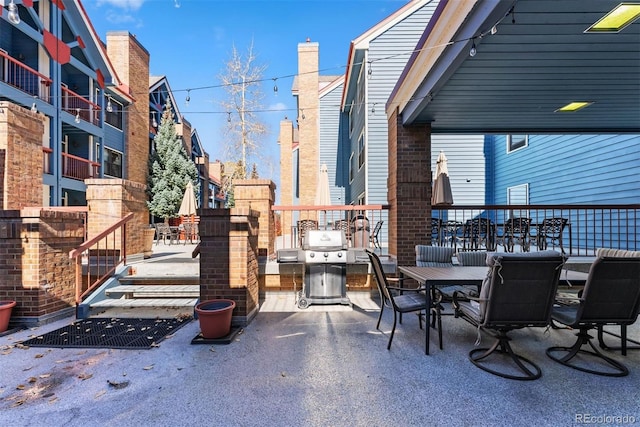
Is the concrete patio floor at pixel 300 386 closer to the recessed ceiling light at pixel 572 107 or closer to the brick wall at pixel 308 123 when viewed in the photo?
the recessed ceiling light at pixel 572 107

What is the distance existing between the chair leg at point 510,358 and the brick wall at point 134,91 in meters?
16.4

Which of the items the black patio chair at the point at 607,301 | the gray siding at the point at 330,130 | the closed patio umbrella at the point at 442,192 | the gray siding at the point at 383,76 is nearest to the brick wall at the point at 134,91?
the gray siding at the point at 330,130

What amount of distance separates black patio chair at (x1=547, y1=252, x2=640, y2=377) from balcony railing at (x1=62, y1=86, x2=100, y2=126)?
47.1 ft

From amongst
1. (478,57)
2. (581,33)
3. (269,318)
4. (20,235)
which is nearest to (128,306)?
(20,235)

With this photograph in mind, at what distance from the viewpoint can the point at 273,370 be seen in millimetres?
2797

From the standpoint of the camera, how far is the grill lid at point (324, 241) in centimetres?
469

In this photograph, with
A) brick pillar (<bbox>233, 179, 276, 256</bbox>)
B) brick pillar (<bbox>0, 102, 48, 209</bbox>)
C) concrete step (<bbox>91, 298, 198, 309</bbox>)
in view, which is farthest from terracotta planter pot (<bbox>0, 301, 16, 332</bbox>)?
brick pillar (<bbox>233, 179, 276, 256</bbox>)

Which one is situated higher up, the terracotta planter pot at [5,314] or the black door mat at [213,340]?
the terracotta planter pot at [5,314]

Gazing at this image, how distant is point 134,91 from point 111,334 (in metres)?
15.6

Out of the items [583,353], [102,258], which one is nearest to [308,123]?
[102,258]

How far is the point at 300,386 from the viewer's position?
2521 millimetres

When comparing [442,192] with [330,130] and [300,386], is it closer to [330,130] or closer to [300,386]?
[300,386]

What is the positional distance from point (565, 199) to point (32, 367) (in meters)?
10.1

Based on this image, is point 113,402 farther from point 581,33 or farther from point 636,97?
point 636,97
